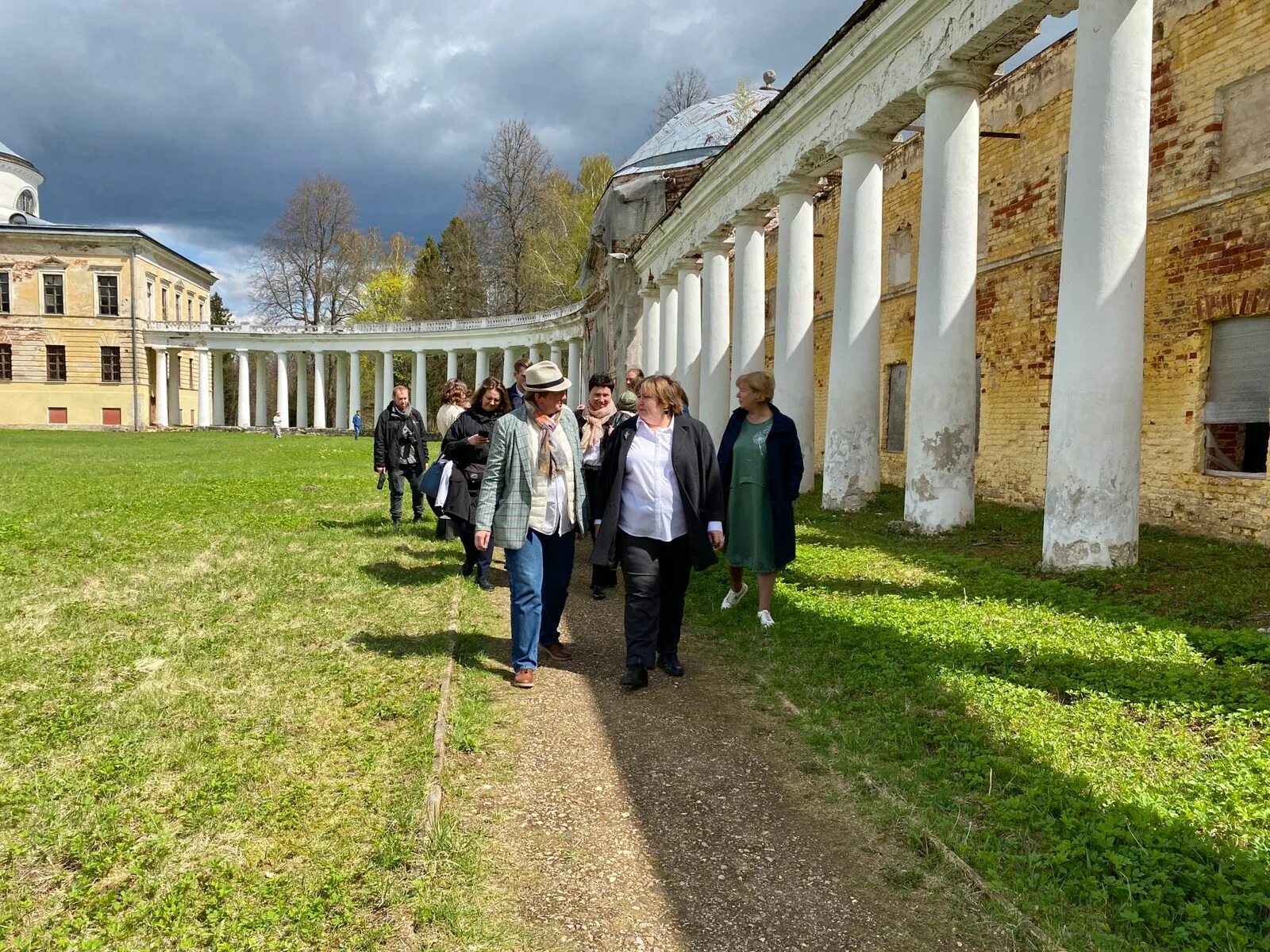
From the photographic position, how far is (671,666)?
6.02m

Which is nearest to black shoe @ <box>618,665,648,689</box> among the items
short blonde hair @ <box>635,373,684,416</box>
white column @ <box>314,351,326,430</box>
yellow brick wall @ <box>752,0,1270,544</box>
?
short blonde hair @ <box>635,373,684,416</box>

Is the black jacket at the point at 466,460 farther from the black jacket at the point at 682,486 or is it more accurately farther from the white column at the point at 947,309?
the white column at the point at 947,309

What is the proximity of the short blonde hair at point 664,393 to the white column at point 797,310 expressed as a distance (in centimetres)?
957

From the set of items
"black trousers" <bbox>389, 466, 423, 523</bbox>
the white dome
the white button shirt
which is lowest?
"black trousers" <bbox>389, 466, 423, 523</bbox>

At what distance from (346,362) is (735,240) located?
55522 mm

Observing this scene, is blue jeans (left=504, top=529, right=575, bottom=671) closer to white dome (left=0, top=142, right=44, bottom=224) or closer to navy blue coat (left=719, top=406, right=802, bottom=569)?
navy blue coat (left=719, top=406, right=802, bottom=569)

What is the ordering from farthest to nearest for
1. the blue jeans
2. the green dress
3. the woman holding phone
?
the woman holding phone → the green dress → the blue jeans

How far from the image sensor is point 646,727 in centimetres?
505

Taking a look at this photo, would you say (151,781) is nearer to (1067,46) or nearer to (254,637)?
(254,637)

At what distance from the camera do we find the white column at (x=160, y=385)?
192ft

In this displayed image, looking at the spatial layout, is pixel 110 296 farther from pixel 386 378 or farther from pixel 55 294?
pixel 386 378

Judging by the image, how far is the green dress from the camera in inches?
268

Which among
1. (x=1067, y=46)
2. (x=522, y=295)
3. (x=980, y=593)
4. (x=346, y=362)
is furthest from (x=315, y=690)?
(x=346, y=362)

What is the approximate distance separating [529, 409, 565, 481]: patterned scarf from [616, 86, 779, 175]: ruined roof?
23.3 m
